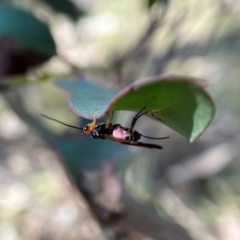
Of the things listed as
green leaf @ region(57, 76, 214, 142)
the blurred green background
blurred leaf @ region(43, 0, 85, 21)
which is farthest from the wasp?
blurred leaf @ region(43, 0, 85, 21)

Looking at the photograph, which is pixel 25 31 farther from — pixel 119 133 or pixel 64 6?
pixel 119 133

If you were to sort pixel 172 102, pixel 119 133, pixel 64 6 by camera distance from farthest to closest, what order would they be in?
pixel 64 6 → pixel 119 133 → pixel 172 102

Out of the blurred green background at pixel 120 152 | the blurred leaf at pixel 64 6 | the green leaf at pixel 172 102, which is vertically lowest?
the blurred green background at pixel 120 152

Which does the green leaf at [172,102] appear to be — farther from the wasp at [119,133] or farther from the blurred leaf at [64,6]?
the blurred leaf at [64,6]

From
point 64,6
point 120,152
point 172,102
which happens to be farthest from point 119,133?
point 64,6

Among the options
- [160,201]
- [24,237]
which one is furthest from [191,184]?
[24,237]

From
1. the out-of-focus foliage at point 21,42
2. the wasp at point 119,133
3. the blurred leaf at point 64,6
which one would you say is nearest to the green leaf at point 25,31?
the out-of-focus foliage at point 21,42

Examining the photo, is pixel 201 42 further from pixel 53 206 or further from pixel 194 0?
pixel 53 206
